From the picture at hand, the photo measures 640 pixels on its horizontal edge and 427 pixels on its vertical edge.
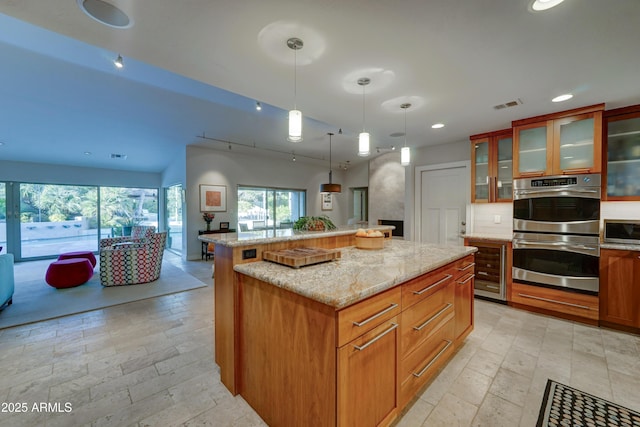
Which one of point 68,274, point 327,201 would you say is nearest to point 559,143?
point 327,201

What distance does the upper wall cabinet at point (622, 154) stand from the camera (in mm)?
2881

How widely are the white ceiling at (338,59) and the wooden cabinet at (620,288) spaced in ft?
5.65

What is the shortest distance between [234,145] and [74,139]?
10.5 ft

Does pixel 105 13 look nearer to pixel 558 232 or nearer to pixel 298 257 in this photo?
pixel 298 257

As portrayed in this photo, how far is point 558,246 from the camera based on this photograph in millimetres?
3041

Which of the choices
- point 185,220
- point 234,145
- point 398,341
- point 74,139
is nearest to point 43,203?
point 74,139

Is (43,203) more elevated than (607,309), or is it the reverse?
(43,203)

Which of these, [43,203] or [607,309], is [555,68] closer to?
[607,309]

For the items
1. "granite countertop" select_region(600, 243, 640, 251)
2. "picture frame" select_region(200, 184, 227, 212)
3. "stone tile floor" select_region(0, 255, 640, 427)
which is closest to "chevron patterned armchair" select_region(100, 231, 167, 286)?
"stone tile floor" select_region(0, 255, 640, 427)

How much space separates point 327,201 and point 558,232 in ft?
21.7

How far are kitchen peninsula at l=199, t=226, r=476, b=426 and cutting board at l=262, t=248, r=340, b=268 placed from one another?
42 millimetres

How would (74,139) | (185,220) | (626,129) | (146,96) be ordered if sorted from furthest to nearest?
(185,220)
(74,139)
(146,96)
(626,129)

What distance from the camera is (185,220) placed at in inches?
252

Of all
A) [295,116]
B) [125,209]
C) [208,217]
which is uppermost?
[295,116]
